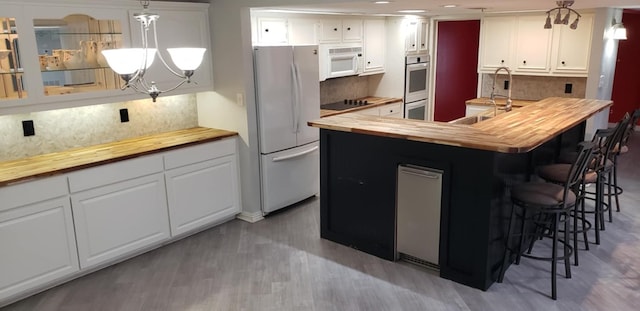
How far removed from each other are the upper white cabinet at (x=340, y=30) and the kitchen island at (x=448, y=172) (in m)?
1.64

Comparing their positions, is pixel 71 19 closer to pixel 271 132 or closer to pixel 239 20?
pixel 239 20

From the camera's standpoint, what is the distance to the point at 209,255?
13.0ft

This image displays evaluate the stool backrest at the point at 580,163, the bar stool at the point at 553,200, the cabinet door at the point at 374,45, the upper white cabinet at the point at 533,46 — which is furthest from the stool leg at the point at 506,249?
the cabinet door at the point at 374,45

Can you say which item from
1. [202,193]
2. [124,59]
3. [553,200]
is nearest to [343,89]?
[202,193]

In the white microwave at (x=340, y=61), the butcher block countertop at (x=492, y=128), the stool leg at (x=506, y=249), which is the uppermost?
the white microwave at (x=340, y=61)

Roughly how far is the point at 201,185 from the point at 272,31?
169 cm

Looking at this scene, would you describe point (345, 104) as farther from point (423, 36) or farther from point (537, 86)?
point (537, 86)

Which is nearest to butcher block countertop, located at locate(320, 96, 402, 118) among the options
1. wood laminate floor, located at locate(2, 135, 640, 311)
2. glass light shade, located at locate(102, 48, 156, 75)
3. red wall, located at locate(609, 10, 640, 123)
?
wood laminate floor, located at locate(2, 135, 640, 311)

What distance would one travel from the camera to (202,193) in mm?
4301

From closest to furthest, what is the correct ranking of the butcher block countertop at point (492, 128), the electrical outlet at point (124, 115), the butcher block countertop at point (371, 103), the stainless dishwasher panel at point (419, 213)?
the butcher block countertop at point (492, 128) → the stainless dishwasher panel at point (419, 213) → the electrical outlet at point (124, 115) → the butcher block countertop at point (371, 103)

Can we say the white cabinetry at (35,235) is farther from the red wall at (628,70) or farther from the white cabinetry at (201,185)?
the red wall at (628,70)

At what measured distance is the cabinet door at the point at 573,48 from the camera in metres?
5.55

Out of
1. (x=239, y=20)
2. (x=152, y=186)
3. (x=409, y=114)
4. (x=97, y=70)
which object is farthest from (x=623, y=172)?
(x=97, y=70)

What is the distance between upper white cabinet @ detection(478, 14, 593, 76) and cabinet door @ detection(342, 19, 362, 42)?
1696 mm
